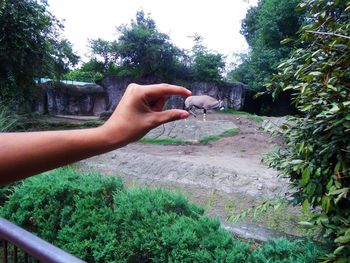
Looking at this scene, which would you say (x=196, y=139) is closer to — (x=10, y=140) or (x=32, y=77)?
(x=32, y=77)

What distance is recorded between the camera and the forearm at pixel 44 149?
2.04ft

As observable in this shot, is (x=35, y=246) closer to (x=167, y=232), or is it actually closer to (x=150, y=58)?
(x=167, y=232)

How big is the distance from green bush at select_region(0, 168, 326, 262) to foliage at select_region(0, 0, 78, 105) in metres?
6.67

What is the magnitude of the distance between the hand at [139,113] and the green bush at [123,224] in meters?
1.37

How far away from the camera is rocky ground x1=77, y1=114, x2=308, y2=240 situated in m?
4.06

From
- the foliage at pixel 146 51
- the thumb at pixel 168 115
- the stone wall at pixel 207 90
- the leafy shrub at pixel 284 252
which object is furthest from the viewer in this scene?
the stone wall at pixel 207 90

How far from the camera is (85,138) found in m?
0.66

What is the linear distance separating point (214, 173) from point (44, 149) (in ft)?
16.2

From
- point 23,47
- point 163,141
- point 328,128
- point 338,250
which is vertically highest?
point 23,47

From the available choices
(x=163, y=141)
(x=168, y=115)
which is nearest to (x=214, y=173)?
(x=163, y=141)

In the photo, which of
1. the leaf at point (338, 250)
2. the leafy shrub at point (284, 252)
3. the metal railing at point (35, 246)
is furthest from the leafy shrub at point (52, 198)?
the leaf at point (338, 250)

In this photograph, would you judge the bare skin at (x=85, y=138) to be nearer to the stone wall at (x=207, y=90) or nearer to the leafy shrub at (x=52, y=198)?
the leafy shrub at (x=52, y=198)

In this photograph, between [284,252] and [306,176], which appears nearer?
[306,176]

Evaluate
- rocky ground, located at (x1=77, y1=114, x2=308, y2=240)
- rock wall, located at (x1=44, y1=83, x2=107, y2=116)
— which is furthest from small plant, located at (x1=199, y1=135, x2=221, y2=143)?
rock wall, located at (x1=44, y1=83, x2=107, y2=116)
